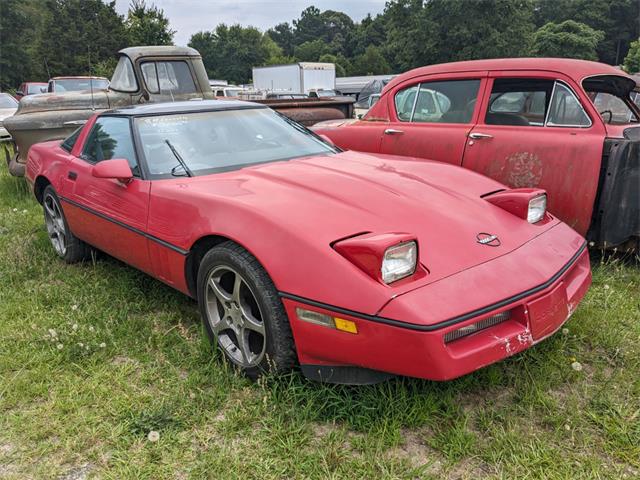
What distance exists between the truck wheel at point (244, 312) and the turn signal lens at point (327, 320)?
129 millimetres

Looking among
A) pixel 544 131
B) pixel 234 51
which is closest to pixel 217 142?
pixel 544 131

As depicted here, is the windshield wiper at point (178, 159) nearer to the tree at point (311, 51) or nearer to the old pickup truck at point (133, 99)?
the old pickup truck at point (133, 99)

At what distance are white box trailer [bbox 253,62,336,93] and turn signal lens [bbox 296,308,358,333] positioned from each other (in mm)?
30680

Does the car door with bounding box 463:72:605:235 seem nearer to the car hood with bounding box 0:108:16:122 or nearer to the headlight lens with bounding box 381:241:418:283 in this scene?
the headlight lens with bounding box 381:241:418:283

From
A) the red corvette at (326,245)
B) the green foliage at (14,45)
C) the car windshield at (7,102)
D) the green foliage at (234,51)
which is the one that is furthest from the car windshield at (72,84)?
the green foliage at (234,51)

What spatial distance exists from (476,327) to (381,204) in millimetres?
769

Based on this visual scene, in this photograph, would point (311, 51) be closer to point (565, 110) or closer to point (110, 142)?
point (565, 110)

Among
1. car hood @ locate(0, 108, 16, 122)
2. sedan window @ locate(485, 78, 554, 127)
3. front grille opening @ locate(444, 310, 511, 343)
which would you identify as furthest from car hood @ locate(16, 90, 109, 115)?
front grille opening @ locate(444, 310, 511, 343)

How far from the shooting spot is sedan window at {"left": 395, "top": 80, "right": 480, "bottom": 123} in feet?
13.9

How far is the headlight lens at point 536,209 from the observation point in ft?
8.65

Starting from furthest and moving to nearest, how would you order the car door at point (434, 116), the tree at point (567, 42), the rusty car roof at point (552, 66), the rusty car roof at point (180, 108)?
1. the tree at point (567, 42)
2. the car door at point (434, 116)
3. the rusty car roof at point (552, 66)
4. the rusty car roof at point (180, 108)

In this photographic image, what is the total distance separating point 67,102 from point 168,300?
17.4 feet

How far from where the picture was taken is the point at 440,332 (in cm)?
181

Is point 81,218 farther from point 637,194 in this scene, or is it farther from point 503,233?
point 637,194
